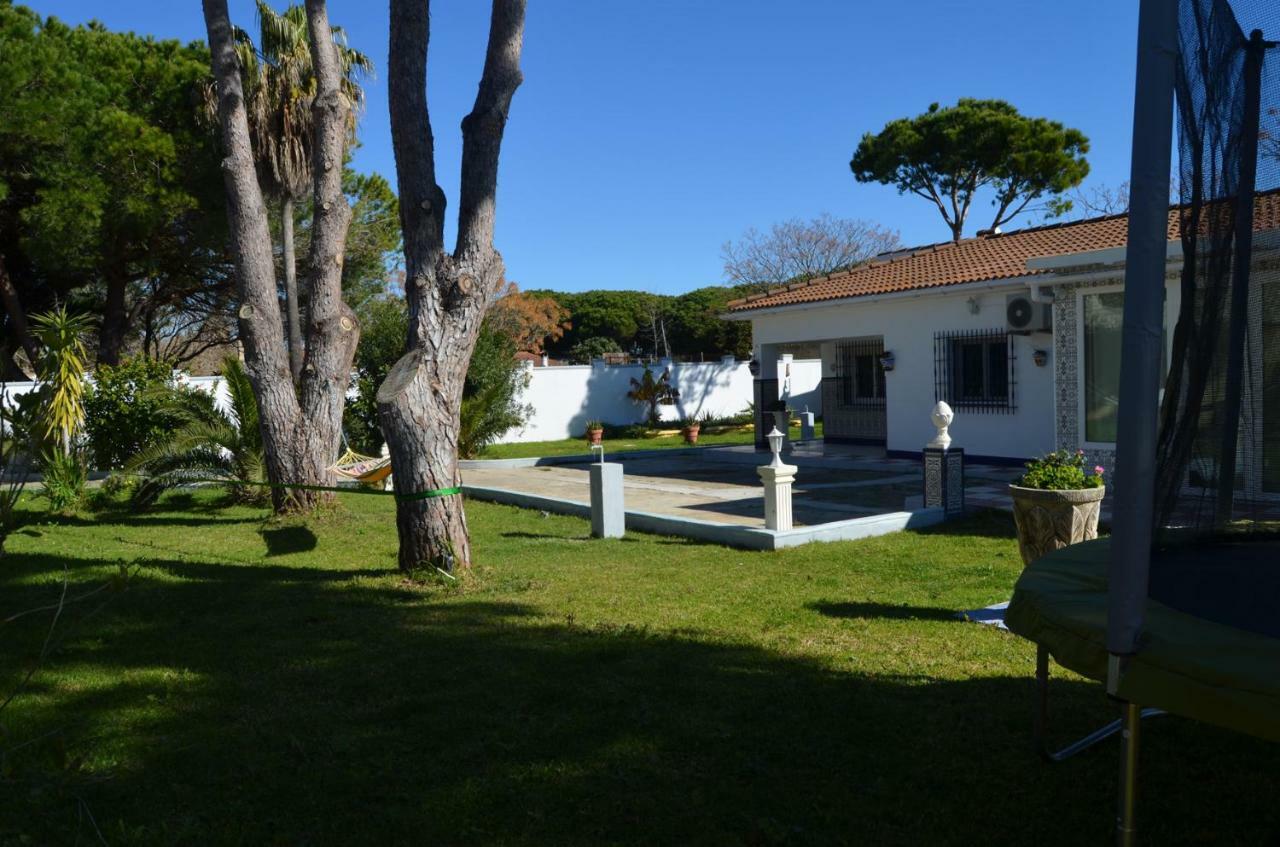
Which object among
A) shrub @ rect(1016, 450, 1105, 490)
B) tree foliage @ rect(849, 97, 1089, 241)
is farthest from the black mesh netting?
tree foliage @ rect(849, 97, 1089, 241)

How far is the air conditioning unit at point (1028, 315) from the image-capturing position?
1527 cm

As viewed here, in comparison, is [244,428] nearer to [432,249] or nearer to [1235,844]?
[432,249]

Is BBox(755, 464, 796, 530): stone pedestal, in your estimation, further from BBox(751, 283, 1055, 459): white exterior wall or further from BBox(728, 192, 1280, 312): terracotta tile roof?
BBox(751, 283, 1055, 459): white exterior wall

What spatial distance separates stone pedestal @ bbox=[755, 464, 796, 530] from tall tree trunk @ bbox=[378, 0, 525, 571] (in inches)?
115

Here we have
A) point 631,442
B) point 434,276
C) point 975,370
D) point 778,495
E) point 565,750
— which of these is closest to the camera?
point 565,750

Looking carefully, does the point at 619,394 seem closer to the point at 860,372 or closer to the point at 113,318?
the point at 860,372

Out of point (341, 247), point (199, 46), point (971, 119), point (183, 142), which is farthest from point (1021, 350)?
point (971, 119)

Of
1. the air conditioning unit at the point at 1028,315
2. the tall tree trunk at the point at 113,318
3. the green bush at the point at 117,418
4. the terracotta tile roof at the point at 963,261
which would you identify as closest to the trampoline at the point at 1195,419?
the terracotta tile roof at the point at 963,261

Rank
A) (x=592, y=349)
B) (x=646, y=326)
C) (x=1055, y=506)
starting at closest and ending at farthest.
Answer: (x=1055, y=506) → (x=592, y=349) → (x=646, y=326)

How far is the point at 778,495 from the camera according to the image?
950 centimetres

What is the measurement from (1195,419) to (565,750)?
108 inches

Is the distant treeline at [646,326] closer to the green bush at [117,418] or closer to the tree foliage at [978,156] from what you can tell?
the tree foliage at [978,156]

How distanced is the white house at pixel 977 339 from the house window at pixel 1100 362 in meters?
0.02

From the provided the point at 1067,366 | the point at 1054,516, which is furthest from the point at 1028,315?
the point at 1054,516
